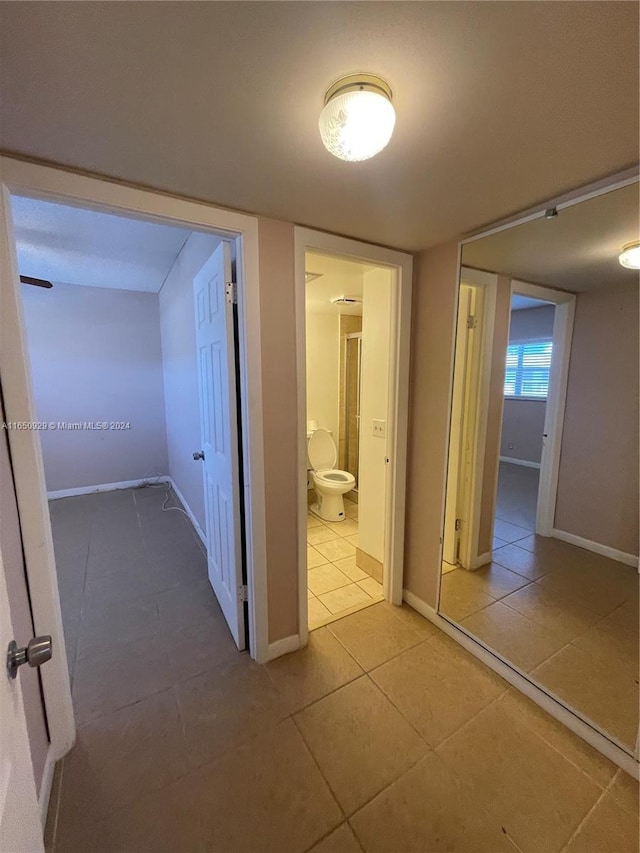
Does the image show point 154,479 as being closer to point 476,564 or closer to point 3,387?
point 3,387

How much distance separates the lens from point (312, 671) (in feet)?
5.55


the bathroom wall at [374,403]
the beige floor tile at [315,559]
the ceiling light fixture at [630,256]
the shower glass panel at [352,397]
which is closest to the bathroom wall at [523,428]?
the ceiling light fixture at [630,256]

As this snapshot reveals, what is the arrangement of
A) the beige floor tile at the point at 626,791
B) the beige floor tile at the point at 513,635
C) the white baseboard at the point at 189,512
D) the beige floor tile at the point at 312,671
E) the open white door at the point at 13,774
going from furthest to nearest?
the white baseboard at the point at 189,512 → the beige floor tile at the point at 513,635 → the beige floor tile at the point at 312,671 → the beige floor tile at the point at 626,791 → the open white door at the point at 13,774

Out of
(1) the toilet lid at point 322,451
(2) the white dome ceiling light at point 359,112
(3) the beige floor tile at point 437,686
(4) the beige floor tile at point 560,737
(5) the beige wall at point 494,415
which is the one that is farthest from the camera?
(1) the toilet lid at point 322,451

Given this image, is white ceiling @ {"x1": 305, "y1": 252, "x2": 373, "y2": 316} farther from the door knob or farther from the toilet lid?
the door knob

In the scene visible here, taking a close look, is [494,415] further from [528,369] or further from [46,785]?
[46,785]

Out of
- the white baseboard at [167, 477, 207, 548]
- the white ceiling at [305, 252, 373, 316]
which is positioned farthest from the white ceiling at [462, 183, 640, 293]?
the white baseboard at [167, 477, 207, 548]

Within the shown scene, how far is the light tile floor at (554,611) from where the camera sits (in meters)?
1.50

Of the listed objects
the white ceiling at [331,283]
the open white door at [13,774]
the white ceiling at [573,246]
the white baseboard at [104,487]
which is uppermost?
the white ceiling at [331,283]

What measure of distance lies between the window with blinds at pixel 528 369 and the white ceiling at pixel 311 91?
2.50ft

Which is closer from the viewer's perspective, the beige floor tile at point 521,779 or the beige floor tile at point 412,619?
the beige floor tile at point 521,779

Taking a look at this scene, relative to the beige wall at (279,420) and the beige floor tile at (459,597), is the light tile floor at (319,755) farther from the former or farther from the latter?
the beige wall at (279,420)

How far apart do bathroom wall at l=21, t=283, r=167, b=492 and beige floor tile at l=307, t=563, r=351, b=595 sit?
9.73ft

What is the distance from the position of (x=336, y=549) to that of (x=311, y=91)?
9.23 ft
